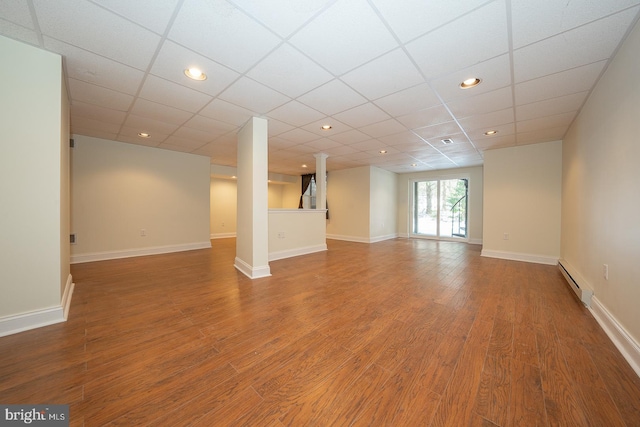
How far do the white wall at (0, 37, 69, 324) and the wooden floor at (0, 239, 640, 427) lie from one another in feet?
1.33

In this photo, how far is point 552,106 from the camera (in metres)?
3.05

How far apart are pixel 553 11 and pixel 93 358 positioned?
13.4ft

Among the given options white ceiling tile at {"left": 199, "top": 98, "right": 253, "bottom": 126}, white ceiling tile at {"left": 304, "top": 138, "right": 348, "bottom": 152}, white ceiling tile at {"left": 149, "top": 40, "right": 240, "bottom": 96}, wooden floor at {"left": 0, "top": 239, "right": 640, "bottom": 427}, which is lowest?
wooden floor at {"left": 0, "top": 239, "right": 640, "bottom": 427}

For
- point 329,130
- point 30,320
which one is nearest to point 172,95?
point 329,130

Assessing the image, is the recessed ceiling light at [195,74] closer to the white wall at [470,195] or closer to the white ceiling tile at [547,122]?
the white ceiling tile at [547,122]

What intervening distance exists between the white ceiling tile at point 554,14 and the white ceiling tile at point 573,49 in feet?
0.29

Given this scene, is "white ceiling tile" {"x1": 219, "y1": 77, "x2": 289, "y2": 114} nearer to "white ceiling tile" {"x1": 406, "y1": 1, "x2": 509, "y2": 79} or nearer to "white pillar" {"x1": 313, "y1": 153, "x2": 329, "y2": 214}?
"white ceiling tile" {"x1": 406, "y1": 1, "x2": 509, "y2": 79}

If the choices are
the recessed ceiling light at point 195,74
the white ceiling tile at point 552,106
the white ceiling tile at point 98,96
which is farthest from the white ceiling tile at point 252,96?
the white ceiling tile at point 552,106

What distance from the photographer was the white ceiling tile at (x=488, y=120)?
329 centimetres

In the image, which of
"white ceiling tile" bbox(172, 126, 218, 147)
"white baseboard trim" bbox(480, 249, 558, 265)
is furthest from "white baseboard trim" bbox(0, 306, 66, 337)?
"white baseboard trim" bbox(480, 249, 558, 265)

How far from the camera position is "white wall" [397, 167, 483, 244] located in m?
7.43

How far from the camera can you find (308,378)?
4.73 feet

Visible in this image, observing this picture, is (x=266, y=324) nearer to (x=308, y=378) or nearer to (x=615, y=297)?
(x=308, y=378)

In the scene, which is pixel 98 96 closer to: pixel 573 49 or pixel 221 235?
pixel 573 49
